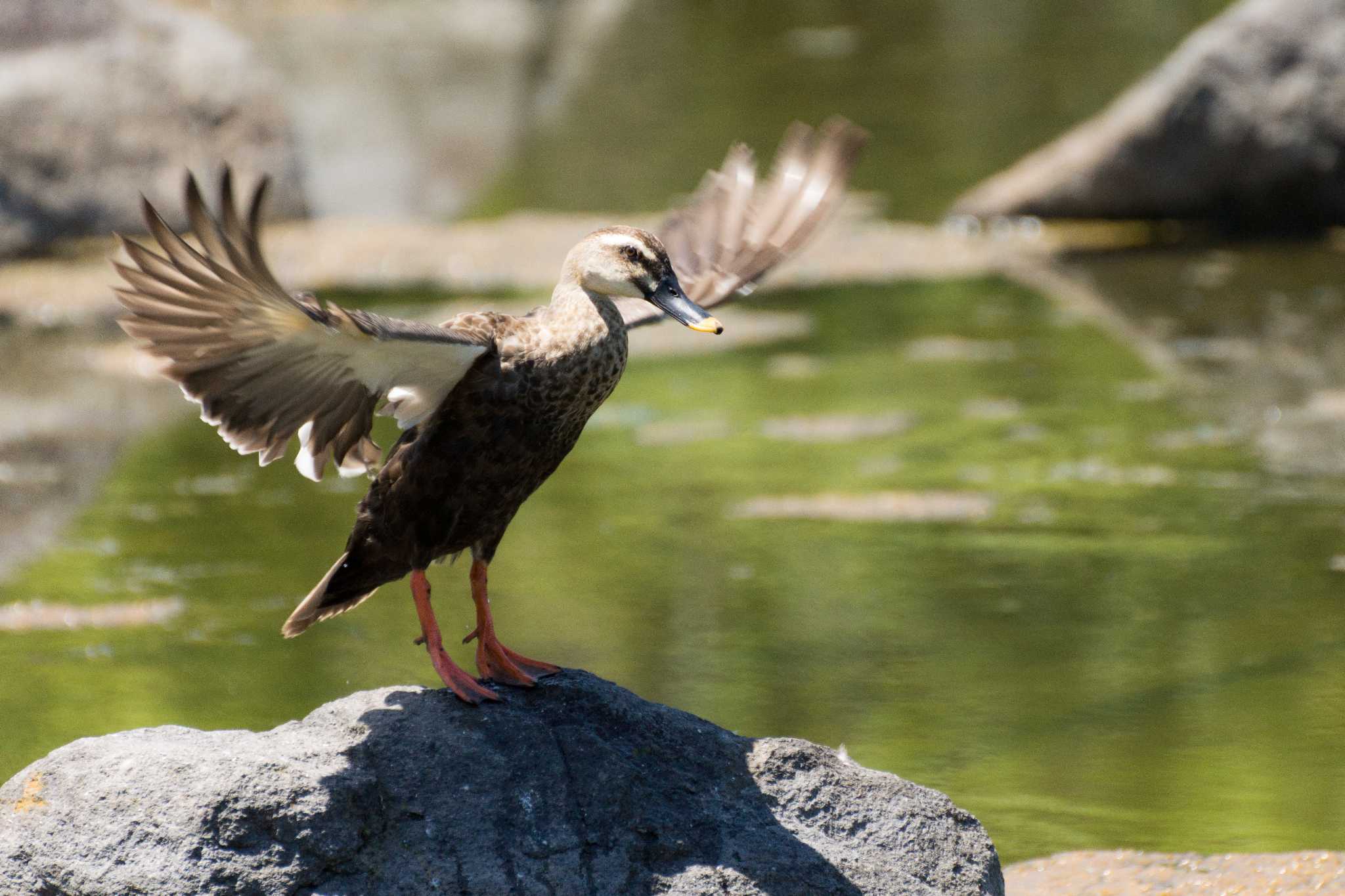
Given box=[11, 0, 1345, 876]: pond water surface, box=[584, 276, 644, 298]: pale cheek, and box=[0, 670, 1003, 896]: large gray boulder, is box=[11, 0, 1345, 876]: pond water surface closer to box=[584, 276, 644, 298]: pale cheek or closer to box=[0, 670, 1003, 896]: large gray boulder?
box=[0, 670, 1003, 896]: large gray boulder

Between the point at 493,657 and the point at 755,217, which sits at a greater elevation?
the point at 755,217

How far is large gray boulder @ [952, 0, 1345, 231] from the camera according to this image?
1178 centimetres

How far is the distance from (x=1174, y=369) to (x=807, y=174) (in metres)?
4.98

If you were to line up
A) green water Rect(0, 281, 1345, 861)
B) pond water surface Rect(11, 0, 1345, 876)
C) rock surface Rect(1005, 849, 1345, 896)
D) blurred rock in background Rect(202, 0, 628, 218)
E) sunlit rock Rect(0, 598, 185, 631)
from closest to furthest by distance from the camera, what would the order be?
1. rock surface Rect(1005, 849, 1345, 896)
2. green water Rect(0, 281, 1345, 861)
3. pond water surface Rect(11, 0, 1345, 876)
4. sunlit rock Rect(0, 598, 185, 631)
5. blurred rock in background Rect(202, 0, 628, 218)

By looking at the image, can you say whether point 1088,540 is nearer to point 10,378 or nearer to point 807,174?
point 807,174

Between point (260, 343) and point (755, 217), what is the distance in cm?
157

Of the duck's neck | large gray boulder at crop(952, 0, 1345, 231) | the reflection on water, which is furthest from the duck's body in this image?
large gray boulder at crop(952, 0, 1345, 231)

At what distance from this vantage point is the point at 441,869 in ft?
12.1

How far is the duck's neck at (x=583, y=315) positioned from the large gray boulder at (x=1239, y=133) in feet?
29.1

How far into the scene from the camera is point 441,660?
4047 millimetres

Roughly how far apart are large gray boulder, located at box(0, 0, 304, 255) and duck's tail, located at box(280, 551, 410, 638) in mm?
8344

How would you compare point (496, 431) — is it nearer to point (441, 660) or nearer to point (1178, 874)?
point (441, 660)

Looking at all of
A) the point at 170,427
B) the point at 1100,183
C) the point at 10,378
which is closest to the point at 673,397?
the point at 170,427

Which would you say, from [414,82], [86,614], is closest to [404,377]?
[86,614]
